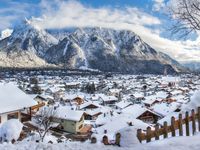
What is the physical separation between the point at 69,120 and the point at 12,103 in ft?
69.3

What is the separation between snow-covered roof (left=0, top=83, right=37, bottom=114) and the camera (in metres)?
35.8

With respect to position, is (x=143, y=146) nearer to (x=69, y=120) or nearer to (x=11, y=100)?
(x=11, y=100)

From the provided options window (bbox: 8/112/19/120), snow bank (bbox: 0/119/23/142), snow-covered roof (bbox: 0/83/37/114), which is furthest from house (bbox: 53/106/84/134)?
snow bank (bbox: 0/119/23/142)

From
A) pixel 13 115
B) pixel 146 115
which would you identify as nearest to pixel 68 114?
pixel 146 115

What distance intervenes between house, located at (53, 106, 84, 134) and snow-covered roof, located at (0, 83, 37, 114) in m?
17.2

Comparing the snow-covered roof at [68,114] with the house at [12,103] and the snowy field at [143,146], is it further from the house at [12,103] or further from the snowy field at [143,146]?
the snowy field at [143,146]

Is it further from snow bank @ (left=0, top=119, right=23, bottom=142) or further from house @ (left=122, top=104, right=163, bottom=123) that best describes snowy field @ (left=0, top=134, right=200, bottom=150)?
house @ (left=122, top=104, right=163, bottom=123)

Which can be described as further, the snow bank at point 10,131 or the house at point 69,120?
the house at point 69,120

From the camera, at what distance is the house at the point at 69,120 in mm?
56188

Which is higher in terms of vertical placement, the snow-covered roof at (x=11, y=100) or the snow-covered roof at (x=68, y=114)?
the snow-covered roof at (x=11, y=100)

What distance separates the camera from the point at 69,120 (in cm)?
5684

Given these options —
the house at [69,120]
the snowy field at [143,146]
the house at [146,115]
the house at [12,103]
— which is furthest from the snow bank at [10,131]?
the house at [146,115]

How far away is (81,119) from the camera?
5834cm

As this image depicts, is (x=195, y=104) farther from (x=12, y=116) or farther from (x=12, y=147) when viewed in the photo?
(x=12, y=116)
